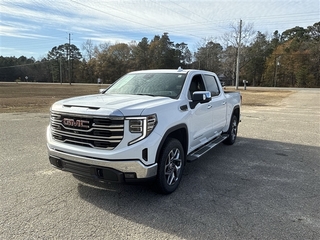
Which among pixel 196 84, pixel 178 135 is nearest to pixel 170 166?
pixel 178 135

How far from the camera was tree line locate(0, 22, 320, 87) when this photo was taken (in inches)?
2414

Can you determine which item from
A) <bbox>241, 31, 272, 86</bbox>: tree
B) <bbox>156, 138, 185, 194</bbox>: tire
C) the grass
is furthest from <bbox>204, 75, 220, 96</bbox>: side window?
<bbox>241, 31, 272, 86</bbox>: tree

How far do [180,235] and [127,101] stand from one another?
1.89m

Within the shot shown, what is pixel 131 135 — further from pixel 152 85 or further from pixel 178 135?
pixel 152 85

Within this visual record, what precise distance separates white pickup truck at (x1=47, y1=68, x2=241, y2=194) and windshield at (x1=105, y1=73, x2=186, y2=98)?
0.07ft

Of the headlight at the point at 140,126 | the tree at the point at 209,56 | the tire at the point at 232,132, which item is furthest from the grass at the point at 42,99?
the tree at the point at 209,56

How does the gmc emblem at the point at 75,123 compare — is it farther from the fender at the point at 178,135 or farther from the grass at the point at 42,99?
Answer: the grass at the point at 42,99

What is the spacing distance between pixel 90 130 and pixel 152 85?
5.78 feet

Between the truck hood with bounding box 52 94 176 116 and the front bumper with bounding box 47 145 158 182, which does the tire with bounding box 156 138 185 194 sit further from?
the truck hood with bounding box 52 94 176 116

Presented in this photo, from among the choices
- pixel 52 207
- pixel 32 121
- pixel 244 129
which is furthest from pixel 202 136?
pixel 32 121

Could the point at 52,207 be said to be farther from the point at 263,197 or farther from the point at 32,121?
the point at 32,121

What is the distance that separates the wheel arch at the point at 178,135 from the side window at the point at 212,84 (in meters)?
1.61

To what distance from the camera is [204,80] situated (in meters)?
5.35

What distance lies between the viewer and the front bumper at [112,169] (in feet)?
10.6
